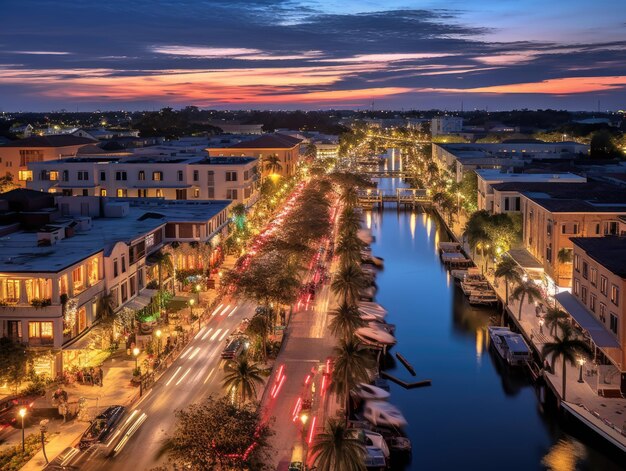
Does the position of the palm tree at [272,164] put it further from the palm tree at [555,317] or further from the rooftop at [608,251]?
Result: the palm tree at [555,317]

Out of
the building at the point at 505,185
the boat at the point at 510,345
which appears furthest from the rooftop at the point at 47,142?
the boat at the point at 510,345

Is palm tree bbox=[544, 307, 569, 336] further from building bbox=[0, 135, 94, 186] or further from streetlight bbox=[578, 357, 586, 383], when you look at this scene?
building bbox=[0, 135, 94, 186]

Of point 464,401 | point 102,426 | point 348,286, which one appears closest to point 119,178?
point 348,286

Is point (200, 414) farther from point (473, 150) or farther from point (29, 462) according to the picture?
point (473, 150)

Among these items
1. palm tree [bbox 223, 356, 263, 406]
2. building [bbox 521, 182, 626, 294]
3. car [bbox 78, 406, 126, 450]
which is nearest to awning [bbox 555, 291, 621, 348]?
building [bbox 521, 182, 626, 294]

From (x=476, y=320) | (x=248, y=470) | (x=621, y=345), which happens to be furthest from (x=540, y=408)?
(x=248, y=470)

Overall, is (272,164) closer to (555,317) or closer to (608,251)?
(555,317)
